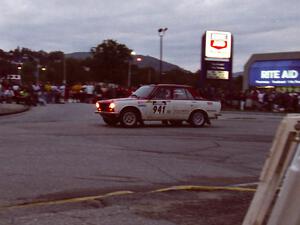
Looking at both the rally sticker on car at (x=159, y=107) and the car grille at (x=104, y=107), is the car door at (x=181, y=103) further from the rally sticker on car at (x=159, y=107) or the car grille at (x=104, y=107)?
the car grille at (x=104, y=107)

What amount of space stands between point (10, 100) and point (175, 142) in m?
25.7

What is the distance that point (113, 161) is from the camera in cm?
1047

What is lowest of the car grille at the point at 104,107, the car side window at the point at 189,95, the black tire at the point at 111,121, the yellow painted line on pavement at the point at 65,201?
the yellow painted line on pavement at the point at 65,201

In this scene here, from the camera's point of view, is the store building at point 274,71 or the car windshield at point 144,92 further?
the store building at point 274,71

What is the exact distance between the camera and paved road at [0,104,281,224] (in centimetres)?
781

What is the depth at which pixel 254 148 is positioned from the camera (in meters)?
13.9

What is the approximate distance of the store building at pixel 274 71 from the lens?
203 ft

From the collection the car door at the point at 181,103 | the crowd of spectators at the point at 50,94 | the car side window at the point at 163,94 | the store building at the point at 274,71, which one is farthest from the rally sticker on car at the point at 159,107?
the store building at the point at 274,71

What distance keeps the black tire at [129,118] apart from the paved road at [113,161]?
5.99 feet

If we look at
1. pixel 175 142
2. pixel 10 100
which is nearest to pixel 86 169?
pixel 175 142

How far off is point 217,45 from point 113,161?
33.4 meters

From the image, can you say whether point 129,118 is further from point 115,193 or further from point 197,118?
point 115,193

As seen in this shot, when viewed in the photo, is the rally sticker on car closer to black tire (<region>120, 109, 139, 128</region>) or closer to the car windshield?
the car windshield

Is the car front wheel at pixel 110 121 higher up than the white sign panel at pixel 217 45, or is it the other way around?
the white sign panel at pixel 217 45
